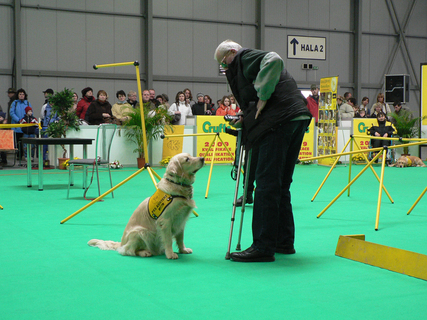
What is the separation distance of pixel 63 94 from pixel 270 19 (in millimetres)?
11712

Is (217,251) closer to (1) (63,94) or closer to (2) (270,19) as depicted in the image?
(1) (63,94)

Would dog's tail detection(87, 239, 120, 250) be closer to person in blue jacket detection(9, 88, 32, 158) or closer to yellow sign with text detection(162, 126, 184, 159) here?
yellow sign with text detection(162, 126, 184, 159)

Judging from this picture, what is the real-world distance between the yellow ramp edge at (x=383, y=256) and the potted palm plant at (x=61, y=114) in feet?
26.1

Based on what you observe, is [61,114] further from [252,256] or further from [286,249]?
[252,256]

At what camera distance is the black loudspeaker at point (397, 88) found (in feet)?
56.1

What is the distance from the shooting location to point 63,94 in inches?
410

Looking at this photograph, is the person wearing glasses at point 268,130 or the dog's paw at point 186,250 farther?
the dog's paw at point 186,250

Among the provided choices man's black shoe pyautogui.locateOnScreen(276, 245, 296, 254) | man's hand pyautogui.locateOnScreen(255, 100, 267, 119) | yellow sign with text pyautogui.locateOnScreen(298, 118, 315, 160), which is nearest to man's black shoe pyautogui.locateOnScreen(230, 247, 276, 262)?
man's black shoe pyautogui.locateOnScreen(276, 245, 296, 254)

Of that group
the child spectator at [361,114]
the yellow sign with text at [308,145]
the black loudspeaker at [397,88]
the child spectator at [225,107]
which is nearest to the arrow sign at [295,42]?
the black loudspeaker at [397,88]

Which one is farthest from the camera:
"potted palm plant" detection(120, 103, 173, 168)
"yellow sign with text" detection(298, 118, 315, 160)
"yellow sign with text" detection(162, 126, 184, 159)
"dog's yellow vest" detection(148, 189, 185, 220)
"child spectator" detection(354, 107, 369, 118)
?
"child spectator" detection(354, 107, 369, 118)

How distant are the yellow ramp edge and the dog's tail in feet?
5.91

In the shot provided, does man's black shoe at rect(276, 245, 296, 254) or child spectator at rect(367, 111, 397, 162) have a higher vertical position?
child spectator at rect(367, 111, 397, 162)

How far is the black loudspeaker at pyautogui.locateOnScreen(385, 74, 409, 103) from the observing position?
56.1 ft

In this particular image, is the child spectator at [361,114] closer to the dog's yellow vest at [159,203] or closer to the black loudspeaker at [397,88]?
the black loudspeaker at [397,88]
